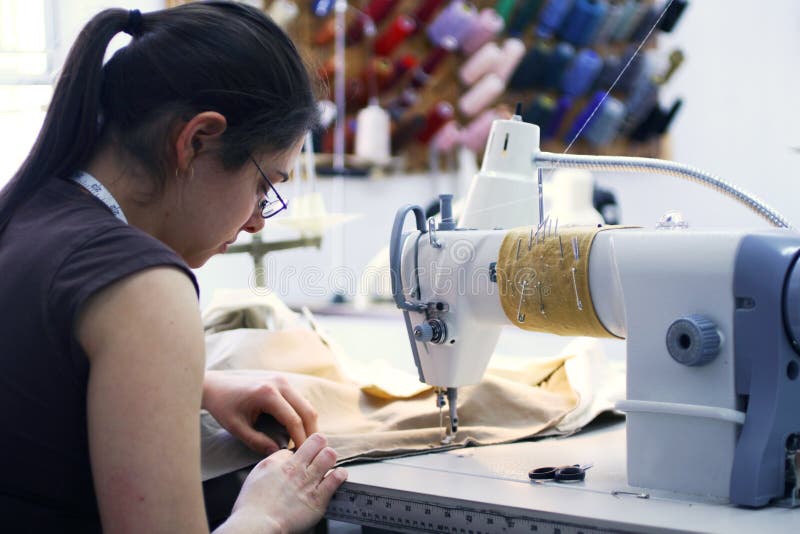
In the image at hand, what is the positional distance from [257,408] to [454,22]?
8.86 ft

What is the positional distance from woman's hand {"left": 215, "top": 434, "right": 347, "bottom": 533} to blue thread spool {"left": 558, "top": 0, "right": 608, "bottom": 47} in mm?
2748

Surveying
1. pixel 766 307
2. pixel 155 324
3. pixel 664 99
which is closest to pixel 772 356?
pixel 766 307

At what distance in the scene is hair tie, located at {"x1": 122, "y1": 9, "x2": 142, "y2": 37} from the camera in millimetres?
1015

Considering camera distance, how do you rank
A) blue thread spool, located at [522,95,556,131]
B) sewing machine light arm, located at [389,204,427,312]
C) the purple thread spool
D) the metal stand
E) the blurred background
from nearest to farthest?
sewing machine light arm, located at [389,204,427,312]
the metal stand
the blurred background
blue thread spool, located at [522,95,556,131]
the purple thread spool

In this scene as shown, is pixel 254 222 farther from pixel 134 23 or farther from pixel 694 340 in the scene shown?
pixel 694 340

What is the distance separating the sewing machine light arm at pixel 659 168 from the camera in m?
1.13

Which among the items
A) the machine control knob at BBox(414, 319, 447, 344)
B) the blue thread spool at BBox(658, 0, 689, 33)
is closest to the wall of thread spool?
the blue thread spool at BBox(658, 0, 689, 33)

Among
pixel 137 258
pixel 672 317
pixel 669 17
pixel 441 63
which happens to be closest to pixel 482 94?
pixel 441 63

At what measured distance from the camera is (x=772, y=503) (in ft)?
3.19

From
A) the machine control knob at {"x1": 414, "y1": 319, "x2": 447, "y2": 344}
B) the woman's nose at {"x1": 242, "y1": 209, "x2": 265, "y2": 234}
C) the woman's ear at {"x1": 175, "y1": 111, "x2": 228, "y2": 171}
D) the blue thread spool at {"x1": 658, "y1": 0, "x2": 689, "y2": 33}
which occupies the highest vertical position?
the blue thread spool at {"x1": 658, "y1": 0, "x2": 689, "y2": 33}

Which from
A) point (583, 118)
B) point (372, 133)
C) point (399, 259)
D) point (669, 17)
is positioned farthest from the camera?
point (372, 133)

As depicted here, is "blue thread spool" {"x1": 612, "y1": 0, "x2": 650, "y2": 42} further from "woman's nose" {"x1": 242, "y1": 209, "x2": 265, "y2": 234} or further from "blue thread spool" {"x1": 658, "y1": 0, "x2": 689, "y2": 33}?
"woman's nose" {"x1": 242, "y1": 209, "x2": 265, "y2": 234}

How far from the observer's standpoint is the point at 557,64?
139 inches

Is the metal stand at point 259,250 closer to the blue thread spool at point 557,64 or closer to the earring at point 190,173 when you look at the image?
the earring at point 190,173
